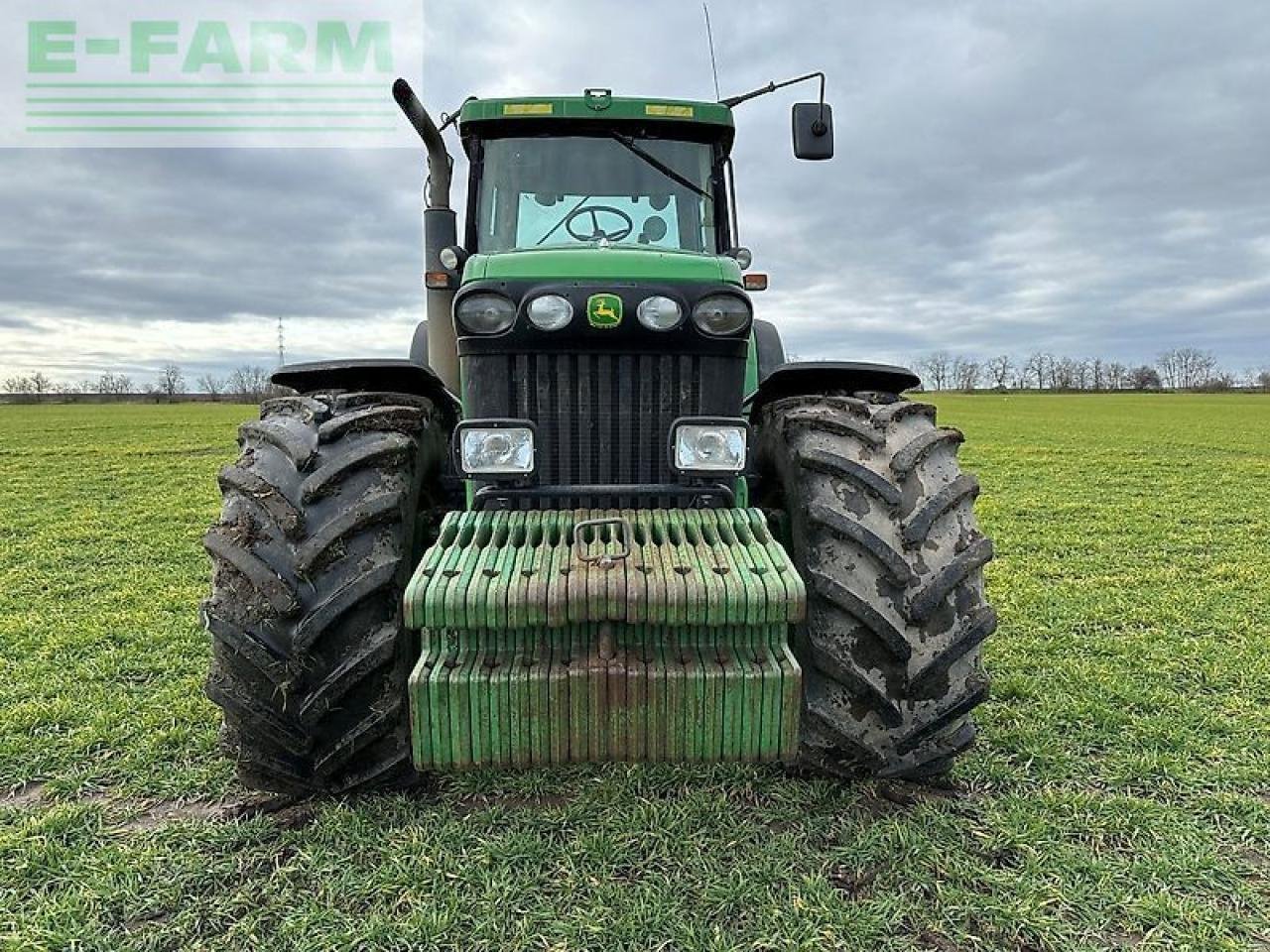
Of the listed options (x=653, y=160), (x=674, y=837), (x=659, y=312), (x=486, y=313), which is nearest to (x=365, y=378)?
(x=486, y=313)

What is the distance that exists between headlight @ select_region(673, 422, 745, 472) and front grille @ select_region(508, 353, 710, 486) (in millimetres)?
164

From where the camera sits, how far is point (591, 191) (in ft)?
13.4

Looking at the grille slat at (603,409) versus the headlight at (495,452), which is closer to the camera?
the headlight at (495,452)

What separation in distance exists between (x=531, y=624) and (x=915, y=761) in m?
1.35

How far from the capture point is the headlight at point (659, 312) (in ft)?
10.1

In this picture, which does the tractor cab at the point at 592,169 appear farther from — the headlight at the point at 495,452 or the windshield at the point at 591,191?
the headlight at the point at 495,452

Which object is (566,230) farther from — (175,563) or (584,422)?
(175,563)

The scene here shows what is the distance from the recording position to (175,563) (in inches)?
301

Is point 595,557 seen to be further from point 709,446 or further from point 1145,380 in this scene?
point 1145,380

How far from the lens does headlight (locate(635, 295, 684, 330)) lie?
10.1 feet

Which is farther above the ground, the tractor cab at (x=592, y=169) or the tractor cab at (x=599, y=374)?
the tractor cab at (x=592, y=169)

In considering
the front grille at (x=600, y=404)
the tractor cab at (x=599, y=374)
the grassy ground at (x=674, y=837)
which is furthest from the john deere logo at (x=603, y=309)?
the grassy ground at (x=674, y=837)

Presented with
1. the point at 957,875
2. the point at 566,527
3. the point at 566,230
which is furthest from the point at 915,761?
the point at 566,230

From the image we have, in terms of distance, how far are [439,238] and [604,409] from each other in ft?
5.30
